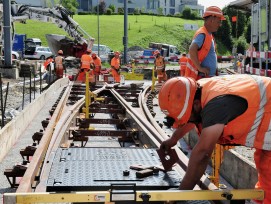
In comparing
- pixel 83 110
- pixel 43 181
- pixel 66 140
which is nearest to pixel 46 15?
pixel 83 110

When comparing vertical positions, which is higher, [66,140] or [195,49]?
[195,49]

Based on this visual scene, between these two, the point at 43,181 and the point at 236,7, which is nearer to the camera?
the point at 43,181

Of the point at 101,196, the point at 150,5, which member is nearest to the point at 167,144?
the point at 101,196

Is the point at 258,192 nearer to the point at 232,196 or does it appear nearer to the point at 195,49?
the point at 232,196

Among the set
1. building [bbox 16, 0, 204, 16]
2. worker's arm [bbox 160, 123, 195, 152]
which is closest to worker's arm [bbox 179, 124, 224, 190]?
worker's arm [bbox 160, 123, 195, 152]

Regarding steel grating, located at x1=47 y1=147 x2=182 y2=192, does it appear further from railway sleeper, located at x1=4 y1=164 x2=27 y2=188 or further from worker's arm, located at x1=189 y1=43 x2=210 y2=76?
worker's arm, located at x1=189 y1=43 x2=210 y2=76

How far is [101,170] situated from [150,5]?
12926 centimetres

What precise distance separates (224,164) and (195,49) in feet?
5.17

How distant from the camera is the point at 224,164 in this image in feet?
20.2

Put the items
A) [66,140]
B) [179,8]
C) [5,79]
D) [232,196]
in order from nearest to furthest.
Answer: [232,196]
[66,140]
[5,79]
[179,8]

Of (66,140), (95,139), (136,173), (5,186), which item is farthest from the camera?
(95,139)

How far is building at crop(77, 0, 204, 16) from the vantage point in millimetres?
122875

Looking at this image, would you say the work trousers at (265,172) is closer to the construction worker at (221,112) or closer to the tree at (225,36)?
the construction worker at (221,112)

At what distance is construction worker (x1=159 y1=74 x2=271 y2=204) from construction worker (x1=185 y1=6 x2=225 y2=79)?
2779 mm
